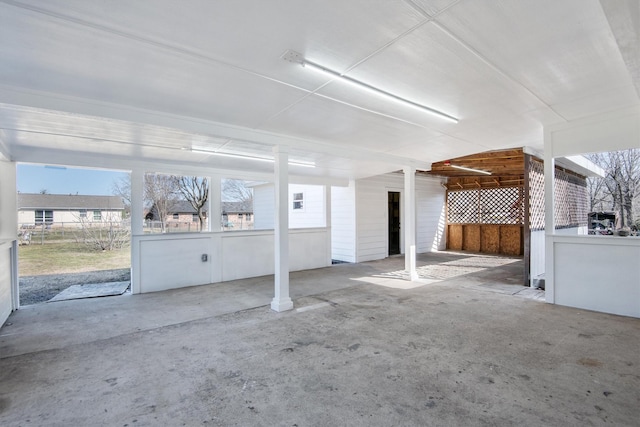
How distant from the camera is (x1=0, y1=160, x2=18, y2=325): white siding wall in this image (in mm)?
3898

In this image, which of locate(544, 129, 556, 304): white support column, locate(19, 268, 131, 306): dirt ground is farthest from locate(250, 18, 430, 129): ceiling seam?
locate(19, 268, 131, 306): dirt ground

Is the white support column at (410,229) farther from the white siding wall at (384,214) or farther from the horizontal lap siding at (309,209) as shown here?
the horizontal lap siding at (309,209)

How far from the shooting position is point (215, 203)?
608cm

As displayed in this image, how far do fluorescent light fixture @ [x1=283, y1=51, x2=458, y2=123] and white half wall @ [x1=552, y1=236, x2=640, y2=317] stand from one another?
2.58 metres

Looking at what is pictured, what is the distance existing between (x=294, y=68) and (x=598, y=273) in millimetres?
4675

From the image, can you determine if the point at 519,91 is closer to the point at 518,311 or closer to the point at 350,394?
the point at 518,311

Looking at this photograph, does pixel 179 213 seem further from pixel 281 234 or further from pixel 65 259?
pixel 65 259

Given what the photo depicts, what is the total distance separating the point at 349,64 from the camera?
94.6 inches

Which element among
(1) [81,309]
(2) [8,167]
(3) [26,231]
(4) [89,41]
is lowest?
(1) [81,309]

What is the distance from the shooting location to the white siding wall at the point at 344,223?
27.9ft

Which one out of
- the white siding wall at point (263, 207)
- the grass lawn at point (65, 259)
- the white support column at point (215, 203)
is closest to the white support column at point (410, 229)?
the white siding wall at point (263, 207)

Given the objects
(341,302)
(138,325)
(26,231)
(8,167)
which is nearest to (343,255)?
(341,302)

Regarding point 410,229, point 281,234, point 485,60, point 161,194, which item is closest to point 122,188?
point 161,194

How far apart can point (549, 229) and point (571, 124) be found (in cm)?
150
